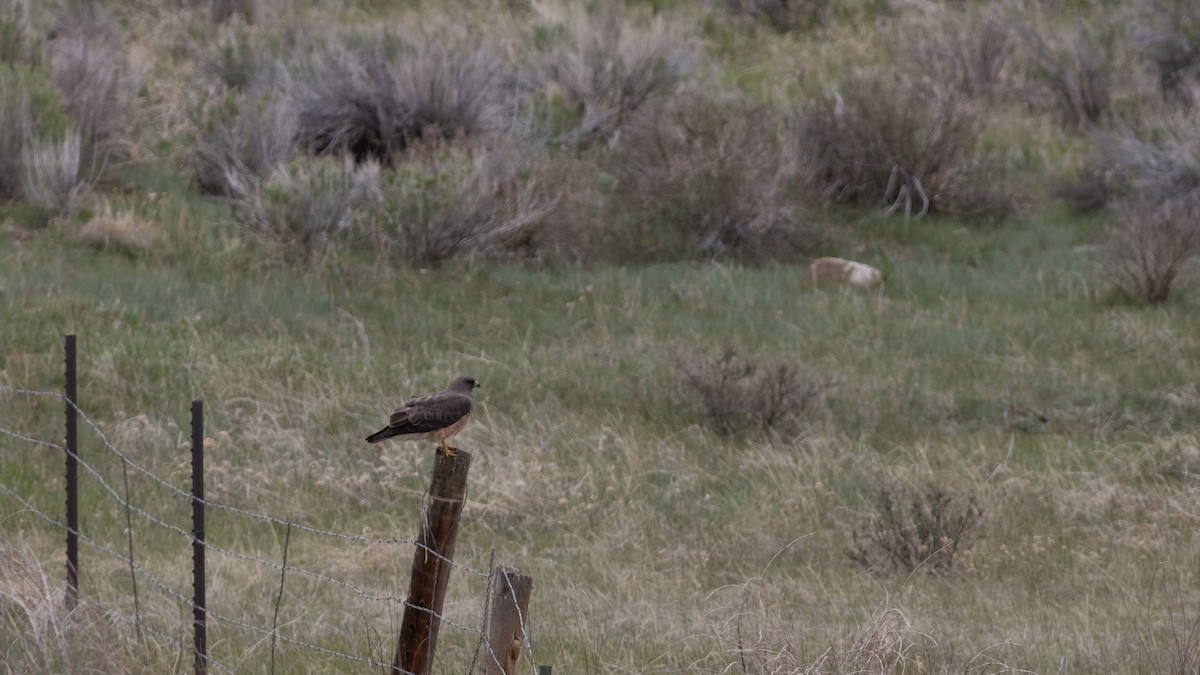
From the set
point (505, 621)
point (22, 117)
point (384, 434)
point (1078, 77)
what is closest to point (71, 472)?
point (384, 434)

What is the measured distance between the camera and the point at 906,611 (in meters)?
6.82

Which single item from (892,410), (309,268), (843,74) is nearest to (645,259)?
(309,268)

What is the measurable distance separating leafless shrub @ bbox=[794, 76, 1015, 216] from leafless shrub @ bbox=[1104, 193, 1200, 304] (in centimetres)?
269

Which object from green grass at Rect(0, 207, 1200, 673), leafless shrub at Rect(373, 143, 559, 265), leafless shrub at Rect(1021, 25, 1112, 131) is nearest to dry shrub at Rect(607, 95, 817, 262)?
green grass at Rect(0, 207, 1200, 673)

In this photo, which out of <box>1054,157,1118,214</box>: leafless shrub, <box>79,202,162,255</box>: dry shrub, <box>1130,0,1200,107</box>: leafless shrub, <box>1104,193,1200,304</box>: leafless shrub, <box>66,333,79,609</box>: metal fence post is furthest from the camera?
<box>1130,0,1200,107</box>: leafless shrub

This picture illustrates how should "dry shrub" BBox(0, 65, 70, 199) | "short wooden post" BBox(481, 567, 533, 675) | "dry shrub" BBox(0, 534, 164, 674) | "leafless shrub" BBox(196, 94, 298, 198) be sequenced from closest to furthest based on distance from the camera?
"short wooden post" BBox(481, 567, 533, 675)
"dry shrub" BBox(0, 534, 164, 674)
"dry shrub" BBox(0, 65, 70, 199)
"leafless shrub" BBox(196, 94, 298, 198)

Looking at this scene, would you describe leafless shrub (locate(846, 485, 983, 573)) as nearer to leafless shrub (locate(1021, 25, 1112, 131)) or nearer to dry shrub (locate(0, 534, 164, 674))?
dry shrub (locate(0, 534, 164, 674))

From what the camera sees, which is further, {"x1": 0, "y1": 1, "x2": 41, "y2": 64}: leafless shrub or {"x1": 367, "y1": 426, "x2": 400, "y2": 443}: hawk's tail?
{"x1": 0, "y1": 1, "x2": 41, "y2": 64}: leafless shrub

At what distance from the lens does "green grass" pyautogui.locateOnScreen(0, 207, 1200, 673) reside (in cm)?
692

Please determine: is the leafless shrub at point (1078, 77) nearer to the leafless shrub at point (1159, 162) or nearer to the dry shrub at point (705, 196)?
the leafless shrub at point (1159, 162)

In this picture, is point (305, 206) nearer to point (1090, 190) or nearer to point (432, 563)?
point (1090, 190)

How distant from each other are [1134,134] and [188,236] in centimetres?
1154

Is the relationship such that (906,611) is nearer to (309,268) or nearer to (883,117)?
(309,268)

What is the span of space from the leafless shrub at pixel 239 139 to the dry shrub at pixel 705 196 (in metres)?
3.53
